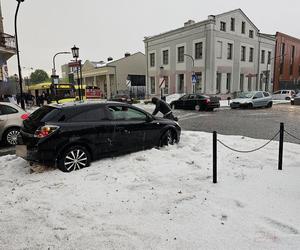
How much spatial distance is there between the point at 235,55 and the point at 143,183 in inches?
1254

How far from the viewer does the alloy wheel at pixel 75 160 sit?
5.32m

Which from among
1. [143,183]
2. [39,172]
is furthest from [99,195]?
[39,172]

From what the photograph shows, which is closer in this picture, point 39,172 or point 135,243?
point 135,243

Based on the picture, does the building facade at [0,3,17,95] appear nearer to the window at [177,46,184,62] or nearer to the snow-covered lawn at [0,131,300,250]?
the snow-covered lawn at [0,131,300,250]

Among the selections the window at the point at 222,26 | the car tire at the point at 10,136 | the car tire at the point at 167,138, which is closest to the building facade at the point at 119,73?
the window at the point at 222,26

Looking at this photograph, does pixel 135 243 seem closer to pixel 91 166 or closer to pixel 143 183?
pixel 143 183

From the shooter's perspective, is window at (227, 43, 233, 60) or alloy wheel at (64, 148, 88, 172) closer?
alloy wheel at (64, 148, 88, 172)

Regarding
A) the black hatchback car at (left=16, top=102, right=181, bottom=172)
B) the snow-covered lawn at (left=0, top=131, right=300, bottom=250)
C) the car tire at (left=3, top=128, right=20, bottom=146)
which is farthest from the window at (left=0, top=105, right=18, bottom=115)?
the black hatchback car at (left=16, top=102, right=181, bottom=172)

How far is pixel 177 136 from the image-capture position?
7594mm

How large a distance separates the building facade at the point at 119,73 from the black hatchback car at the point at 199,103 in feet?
76.1

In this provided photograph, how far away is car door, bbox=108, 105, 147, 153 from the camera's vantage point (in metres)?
5.98

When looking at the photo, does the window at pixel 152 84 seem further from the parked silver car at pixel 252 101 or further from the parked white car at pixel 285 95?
the parked silver car at pixel 252 101

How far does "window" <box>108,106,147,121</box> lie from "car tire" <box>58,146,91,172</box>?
1.06 m

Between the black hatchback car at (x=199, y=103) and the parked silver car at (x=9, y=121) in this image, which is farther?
the black hatchback car at (x=199, y=103)
